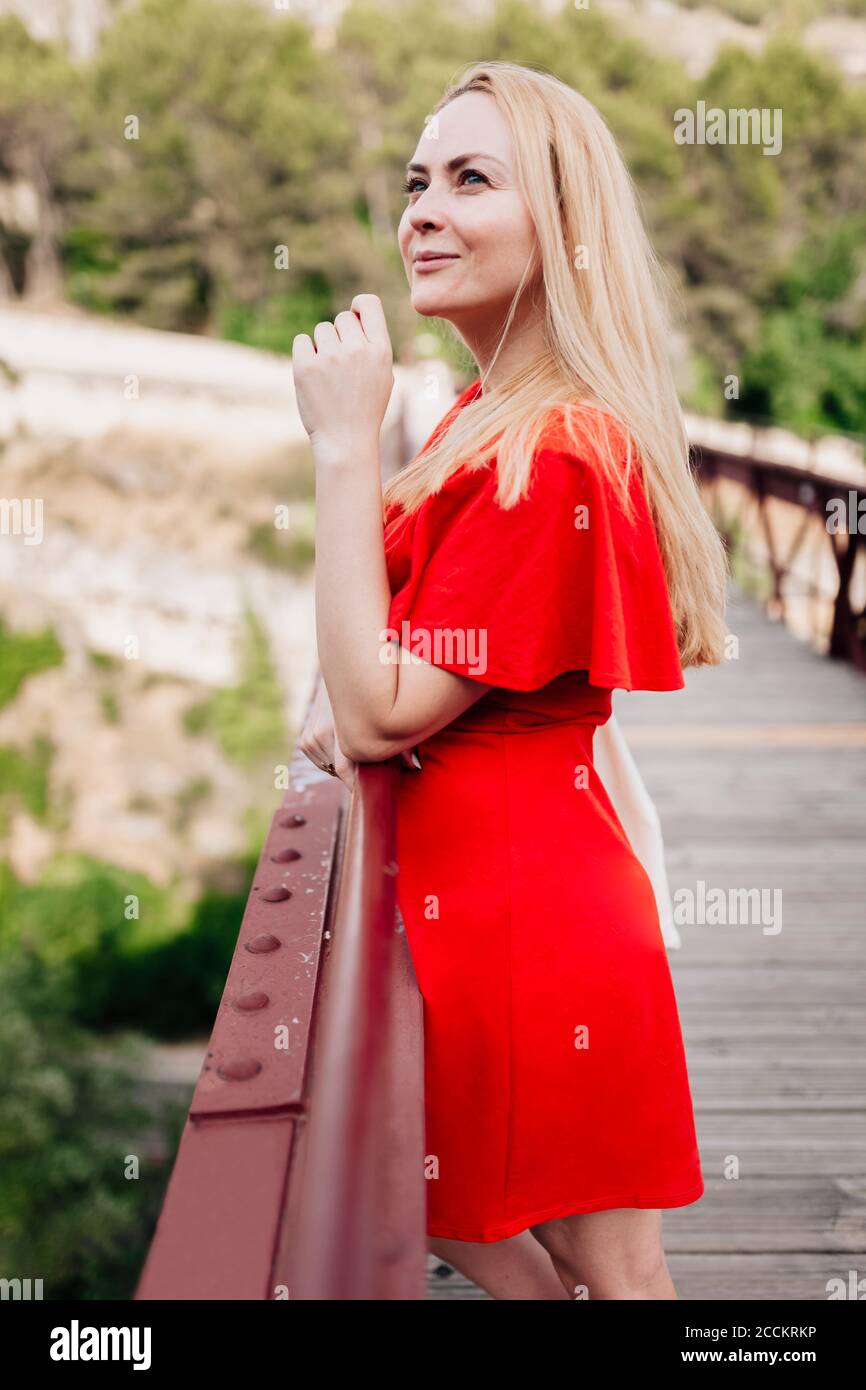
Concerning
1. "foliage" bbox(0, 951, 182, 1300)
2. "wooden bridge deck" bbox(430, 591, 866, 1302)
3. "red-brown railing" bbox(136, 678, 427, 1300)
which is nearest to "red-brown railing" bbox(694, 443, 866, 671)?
"wooden bridge deck" bbox(430, 591, 866, 1302)

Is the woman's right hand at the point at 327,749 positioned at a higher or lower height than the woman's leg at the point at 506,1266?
higher

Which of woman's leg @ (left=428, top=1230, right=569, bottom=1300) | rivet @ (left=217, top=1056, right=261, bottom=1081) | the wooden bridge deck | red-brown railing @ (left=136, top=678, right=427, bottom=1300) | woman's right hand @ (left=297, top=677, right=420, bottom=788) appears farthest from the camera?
the wooden bridge deck

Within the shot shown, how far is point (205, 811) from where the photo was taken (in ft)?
77.9

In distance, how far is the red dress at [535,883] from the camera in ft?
4.02

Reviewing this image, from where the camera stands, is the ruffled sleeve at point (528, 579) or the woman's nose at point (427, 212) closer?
the ruffled sleeve at point (528, 579)

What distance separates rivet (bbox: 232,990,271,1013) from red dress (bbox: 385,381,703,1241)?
0.58ft

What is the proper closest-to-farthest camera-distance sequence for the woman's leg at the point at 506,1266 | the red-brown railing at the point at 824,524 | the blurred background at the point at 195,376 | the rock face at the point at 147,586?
the woman's leg at the point at 506,1266 → the red-brown railing at the point at 824,524 → the blurred background at the point at 195,376 → the rock face at the point at 147,586

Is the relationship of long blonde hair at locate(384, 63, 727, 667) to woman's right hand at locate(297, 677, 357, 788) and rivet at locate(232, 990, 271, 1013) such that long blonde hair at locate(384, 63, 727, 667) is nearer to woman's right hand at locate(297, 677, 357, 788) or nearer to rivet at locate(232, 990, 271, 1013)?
woman's right hand at locate(297, 677, 357, 788)

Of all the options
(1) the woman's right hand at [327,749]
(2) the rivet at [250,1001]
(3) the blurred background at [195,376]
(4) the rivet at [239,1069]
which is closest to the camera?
(4) the rivet at [239,1069]

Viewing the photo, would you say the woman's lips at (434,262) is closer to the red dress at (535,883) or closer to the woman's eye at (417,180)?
the woman's eye at (417,180)

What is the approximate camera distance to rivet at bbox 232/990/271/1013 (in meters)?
1.28

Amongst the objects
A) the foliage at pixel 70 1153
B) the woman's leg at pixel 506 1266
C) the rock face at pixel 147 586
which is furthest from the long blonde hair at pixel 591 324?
the rock face at pixel 147 586

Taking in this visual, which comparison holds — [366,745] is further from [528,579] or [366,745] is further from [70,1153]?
[70,1153]

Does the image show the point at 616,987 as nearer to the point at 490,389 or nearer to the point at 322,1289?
the point at 322,1289
